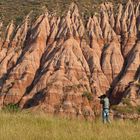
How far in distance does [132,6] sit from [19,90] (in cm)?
2424

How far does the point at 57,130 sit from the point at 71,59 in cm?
5310

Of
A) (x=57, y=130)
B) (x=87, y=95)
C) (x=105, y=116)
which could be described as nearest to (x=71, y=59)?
(x=87, y=95)

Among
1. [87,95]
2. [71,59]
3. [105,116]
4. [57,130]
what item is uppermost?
[71,59]

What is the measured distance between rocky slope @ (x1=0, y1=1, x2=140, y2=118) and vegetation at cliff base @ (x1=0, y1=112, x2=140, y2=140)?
4340 cm

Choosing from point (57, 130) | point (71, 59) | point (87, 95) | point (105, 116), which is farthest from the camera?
point (71, 59)

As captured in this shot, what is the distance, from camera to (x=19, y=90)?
65.2m

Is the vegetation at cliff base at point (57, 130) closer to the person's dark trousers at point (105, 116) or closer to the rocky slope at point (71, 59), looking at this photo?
the person's dark trousers at point (105, 116)

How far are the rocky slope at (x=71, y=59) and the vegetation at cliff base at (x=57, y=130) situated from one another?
4340cm

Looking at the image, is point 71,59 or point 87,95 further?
point 71,59

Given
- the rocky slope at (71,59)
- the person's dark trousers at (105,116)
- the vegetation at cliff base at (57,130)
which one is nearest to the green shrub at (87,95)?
the rocky slope at (71,59)

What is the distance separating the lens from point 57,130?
39.3 ft

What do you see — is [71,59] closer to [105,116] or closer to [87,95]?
[87,95]

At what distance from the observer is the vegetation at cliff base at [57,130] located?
36.1 feet

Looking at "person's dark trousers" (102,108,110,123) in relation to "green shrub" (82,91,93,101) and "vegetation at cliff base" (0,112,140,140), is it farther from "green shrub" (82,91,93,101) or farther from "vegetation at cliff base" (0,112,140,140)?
"green shrub" (82,91,93,101)
